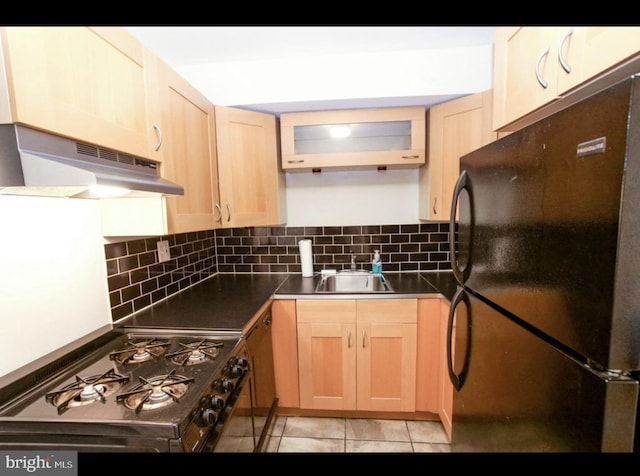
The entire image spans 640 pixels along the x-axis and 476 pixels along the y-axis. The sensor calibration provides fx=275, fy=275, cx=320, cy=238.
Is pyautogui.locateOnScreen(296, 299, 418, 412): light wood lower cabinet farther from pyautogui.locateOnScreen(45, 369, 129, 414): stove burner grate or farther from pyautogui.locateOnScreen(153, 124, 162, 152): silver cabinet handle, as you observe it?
pyautogui.locateOnScreen(153, 124, 162, 152): silver cabinet handle

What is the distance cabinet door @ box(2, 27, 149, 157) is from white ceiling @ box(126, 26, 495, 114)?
1.43 ft

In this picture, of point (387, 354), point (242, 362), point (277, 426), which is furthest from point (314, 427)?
point (242, 362)

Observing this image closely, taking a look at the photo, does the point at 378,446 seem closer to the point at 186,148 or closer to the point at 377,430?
the point at 377,430

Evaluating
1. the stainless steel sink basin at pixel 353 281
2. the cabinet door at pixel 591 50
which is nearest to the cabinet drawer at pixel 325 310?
the stainless steel sink basin at pixel 353 281

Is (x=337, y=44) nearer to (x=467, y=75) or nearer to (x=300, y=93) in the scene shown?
(x=300, y=93)

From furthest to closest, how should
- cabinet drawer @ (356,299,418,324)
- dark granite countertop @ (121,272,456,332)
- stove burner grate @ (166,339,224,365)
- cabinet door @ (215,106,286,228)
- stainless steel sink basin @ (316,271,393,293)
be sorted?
stainless steel sink basin @ (316,271,393,293), cabinet door @ (215,106,286,228), cabinet drawer @ (356,299,418,324), dark granite countertop @ (121,272,456,332), stove burner grate @ (166,339,224,365)

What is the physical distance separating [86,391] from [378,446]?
1.47 metres

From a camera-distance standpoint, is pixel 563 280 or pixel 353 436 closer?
pixel 563 280

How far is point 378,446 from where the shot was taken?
5.17 ft

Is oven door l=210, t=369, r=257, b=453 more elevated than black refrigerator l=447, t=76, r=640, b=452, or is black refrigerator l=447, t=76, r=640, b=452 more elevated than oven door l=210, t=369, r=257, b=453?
black refrigerator l=447, t=76, r=640, b=452

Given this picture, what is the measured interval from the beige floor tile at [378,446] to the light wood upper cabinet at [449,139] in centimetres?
137

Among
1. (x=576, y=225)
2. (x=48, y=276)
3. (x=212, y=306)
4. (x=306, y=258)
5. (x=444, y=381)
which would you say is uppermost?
(x=576, y=225)

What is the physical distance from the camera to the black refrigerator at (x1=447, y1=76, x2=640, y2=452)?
0.43 meters

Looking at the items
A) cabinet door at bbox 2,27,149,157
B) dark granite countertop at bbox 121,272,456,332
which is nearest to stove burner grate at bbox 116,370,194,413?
dark granite countertop at bbox 121,272,456,332
